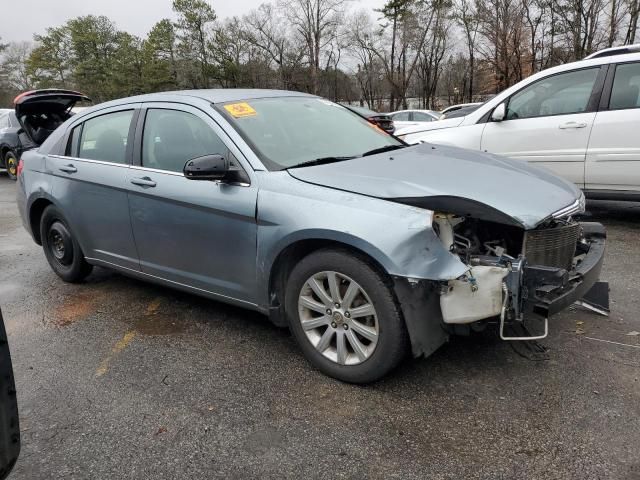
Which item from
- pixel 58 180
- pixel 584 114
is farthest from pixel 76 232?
pixel 584 114

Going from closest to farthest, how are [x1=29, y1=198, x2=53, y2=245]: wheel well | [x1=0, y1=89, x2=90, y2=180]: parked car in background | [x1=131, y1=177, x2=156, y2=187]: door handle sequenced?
[x1=131, y1=177, x2=156, y2=187]: door handle, [x1=29, y1=198, x2=53, y2=245]: wheel well, [x1=0, y1=89, x2=90, y2=180]: parked car in background

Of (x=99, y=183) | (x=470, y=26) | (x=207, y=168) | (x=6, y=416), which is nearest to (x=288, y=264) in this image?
(x=207, y=168)

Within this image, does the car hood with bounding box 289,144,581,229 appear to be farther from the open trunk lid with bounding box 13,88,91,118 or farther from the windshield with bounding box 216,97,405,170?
the open trunk lid with bounding box 13,88,91,118

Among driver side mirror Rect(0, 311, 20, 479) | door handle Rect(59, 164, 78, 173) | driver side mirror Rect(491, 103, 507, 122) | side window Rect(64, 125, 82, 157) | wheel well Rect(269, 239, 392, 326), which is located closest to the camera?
driver side mirror Rect(0, 311, 20, 479)

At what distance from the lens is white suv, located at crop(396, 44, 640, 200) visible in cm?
539

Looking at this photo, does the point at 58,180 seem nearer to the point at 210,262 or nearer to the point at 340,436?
the point at 210,262

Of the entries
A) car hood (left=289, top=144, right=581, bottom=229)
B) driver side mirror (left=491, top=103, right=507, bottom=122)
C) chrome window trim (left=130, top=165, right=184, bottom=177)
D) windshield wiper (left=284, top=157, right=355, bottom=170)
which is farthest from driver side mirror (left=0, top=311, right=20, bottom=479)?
driver side mirror (left=491, top=103, right=507, bottom=122)

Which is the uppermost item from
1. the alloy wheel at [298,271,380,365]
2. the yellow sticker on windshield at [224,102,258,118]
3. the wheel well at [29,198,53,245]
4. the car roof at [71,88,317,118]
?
the car roof at [71,88,317,118]

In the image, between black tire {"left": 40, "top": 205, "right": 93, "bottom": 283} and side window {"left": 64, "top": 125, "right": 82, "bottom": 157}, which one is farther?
black tire {"left": 40, "top": 205, "right": 93, "bottom": 283}

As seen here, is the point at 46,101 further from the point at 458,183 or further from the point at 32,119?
the point at 458,183

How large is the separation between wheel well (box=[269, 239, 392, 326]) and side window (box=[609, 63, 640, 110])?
14.1 feet

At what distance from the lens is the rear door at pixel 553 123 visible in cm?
564

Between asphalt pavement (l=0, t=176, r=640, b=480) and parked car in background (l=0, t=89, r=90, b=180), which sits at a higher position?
parked car in background (l=0, t=89, r=90, b=180)

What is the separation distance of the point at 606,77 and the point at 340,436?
5060 mm
